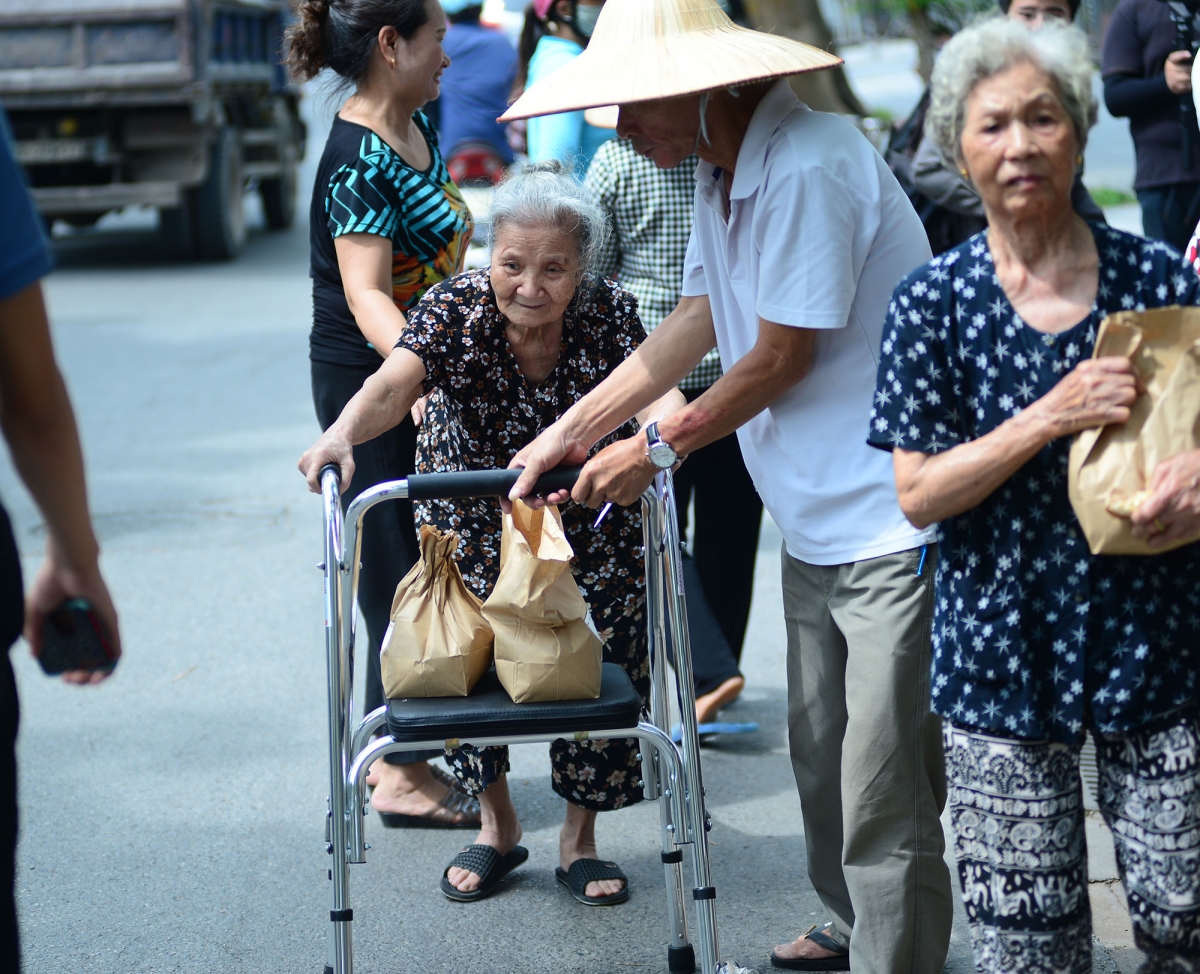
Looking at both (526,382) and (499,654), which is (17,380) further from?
(526,382)

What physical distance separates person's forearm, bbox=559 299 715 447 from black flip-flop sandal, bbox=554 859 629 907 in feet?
4.01

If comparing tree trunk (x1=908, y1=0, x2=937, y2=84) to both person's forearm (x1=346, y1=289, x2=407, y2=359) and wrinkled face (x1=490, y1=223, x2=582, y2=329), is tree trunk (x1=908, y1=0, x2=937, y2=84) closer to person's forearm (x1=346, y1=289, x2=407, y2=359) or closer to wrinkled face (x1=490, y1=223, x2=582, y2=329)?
person's forearm (x1=346, y1=289, x2=407, y2=359)

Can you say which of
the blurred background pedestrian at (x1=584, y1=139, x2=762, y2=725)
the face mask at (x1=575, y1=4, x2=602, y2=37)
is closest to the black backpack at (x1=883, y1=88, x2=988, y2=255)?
the blurred background pedestrian at (x1=584, y1=139, x2=762, y2=725)

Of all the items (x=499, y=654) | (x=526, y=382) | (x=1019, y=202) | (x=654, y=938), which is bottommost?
(x=654, y=938)

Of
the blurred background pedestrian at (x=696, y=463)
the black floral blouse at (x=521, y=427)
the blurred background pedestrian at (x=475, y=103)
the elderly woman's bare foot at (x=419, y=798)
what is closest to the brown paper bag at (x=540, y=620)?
the black floral blouse at (x=521, y=427)

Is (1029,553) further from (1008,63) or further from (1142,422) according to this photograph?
(1008,63)

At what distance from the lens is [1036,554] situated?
206cm

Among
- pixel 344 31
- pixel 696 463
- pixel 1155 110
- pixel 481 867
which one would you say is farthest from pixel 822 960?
pixel 1155 110

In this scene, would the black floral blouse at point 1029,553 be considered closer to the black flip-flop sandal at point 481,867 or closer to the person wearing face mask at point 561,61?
the black flip-flop sandal at point 481,867

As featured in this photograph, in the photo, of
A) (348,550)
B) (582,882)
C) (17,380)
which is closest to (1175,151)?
(582,882)

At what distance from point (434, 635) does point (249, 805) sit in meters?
1.60

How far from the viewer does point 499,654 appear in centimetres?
267

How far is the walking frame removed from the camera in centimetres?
259

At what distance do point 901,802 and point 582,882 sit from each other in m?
1.09
